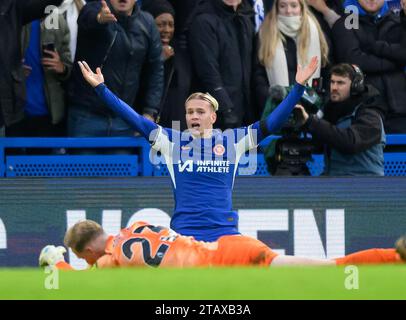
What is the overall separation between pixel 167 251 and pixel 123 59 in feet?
10.3

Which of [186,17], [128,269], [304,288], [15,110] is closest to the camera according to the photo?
[304,288]

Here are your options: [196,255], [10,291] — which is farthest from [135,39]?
[10,291]

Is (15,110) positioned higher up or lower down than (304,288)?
higher up

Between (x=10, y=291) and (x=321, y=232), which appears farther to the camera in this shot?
(x=321, y=232)

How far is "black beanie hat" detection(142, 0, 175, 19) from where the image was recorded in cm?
1434

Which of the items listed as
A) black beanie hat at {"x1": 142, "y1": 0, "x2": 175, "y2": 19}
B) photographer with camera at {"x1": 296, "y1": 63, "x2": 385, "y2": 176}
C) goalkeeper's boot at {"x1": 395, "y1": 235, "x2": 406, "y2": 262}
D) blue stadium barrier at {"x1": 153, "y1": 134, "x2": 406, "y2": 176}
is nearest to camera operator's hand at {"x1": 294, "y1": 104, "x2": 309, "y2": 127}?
photographer with camera at {"x1": 296, "y1": 63, "x2": 385, "y2": 176}

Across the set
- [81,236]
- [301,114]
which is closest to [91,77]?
[81,236]

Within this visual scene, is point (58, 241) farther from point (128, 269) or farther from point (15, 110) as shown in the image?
point (128, 269)

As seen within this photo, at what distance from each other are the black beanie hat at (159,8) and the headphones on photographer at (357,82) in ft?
6.00

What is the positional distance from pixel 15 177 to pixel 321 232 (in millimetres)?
2847

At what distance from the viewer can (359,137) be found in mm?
13953

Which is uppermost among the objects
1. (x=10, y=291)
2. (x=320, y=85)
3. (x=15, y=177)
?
(x=320, y=85)

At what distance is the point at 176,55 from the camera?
14.5 m

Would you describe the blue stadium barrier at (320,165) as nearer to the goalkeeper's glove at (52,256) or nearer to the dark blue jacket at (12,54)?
the dark blue jacket at (12,54)
